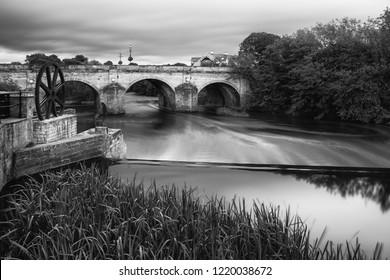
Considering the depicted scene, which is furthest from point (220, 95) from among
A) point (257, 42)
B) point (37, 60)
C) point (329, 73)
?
point (37, 60)

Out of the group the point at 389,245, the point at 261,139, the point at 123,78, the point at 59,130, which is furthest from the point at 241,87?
the point at 389,245

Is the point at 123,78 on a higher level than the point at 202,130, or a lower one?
higher

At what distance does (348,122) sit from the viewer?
84.8ft

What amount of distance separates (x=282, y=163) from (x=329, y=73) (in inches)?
559

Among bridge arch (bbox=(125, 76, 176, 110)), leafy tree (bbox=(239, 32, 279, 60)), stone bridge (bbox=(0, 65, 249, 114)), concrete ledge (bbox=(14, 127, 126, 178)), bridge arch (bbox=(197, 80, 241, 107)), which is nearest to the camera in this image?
concrete ledge (bbox=(14, 127, 126, 178))

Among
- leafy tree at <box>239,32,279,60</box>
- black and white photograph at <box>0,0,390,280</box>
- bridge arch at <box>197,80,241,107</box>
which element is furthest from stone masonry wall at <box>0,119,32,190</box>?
leafy tree at <box>239,32,279,60</box>

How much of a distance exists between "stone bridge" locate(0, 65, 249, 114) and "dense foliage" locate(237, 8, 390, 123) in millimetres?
1695

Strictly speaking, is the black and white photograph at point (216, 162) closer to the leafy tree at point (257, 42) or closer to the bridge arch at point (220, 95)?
the bridge arch at point (220, 95)

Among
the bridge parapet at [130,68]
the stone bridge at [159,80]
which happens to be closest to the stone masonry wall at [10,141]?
the stone bridge at [159,80]

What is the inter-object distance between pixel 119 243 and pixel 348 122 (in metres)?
23.9

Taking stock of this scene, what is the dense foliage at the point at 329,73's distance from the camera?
82.1 feet

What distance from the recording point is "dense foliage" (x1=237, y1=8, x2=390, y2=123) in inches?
985

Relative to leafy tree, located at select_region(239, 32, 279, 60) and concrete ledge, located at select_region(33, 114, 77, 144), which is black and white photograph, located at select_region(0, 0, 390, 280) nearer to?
concrete ledge, located at select_region(33, 114, 77, 144)
